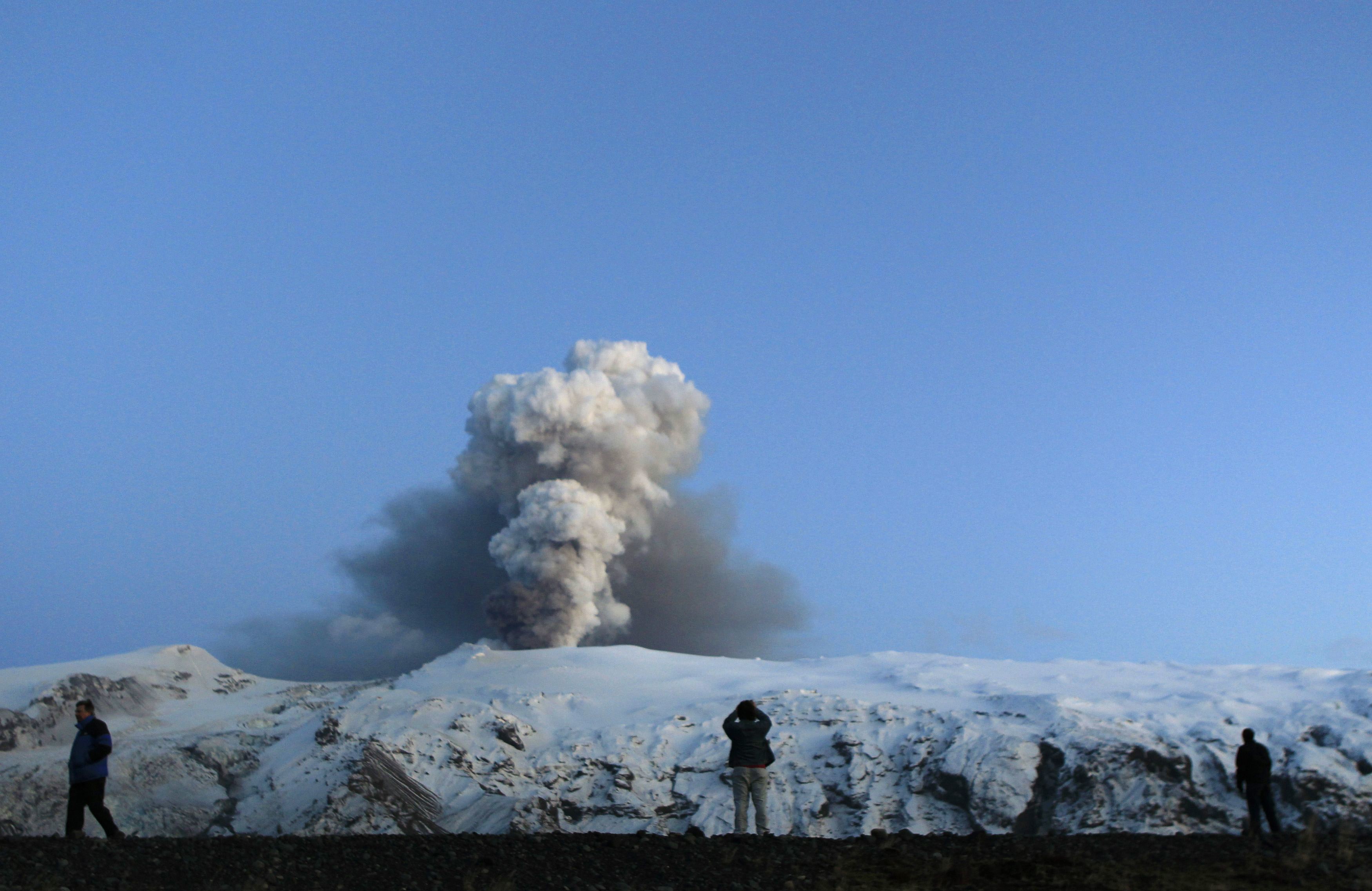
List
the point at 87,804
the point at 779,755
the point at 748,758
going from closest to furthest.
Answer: the point at 87,804 < the point at 748,758 < the point at 779,755

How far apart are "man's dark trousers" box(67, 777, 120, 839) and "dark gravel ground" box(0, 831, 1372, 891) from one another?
5.04ft

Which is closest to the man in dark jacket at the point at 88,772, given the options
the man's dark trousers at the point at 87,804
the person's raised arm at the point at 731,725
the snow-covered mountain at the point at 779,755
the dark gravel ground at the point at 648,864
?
the man's dark trousers at the point at 87,804

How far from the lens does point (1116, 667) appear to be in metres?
52.6

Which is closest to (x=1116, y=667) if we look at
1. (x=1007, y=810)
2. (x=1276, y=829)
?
(x=1007, y=810)

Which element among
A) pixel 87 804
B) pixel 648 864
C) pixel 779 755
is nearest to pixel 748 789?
pixel 648 864

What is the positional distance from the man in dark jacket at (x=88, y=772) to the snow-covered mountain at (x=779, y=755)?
23.6 m

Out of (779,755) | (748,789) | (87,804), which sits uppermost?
(87,804)

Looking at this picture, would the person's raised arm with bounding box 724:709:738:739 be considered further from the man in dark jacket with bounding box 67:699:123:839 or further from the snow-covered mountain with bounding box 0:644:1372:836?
the snow-covered mountain with bounding box 0:644:1372:836

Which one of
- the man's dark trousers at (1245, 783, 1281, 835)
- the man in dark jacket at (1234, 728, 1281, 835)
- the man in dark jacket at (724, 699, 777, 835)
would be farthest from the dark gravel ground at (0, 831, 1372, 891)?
the man in dark jacket at (1234, 728, 1281, 835)

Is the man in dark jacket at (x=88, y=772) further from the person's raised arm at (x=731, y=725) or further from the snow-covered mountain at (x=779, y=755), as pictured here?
the snow-covered mountain at (x=779, y=755)

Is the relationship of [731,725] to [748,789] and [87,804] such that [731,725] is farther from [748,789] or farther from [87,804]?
[87,804]

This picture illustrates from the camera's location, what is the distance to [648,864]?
1160cm

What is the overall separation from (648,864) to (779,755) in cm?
3021

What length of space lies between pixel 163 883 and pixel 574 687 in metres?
43.3
